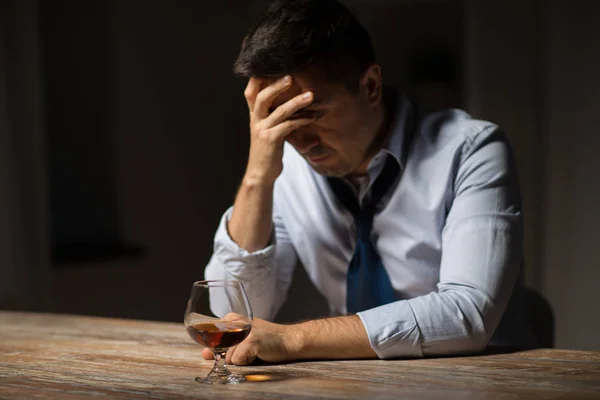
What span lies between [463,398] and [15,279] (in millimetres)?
2753

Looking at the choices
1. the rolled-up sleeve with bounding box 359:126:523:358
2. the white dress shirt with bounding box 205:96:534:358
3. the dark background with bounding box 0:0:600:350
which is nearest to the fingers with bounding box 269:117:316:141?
the white dress shirt with bounding box 205:96:534:358

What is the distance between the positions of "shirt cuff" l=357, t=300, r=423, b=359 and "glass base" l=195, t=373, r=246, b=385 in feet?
0.87

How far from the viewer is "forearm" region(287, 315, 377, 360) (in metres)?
1.32

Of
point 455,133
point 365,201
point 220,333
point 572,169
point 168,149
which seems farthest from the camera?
point 168,149

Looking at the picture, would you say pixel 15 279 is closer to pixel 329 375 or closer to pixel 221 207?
pixel 221 207

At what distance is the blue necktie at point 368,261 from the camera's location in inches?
70.7

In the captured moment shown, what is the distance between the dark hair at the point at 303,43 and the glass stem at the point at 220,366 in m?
0.68

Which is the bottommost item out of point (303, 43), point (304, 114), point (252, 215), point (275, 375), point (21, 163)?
point (275, 375)

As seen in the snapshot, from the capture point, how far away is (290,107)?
1.61 m

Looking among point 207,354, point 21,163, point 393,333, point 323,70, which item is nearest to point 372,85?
point 323,70

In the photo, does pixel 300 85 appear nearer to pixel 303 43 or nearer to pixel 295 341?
pixel 303 43

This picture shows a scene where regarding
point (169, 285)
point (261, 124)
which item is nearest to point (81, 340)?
point (261, 124)

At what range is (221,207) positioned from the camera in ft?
13.8

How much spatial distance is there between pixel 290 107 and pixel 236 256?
0.38 m
